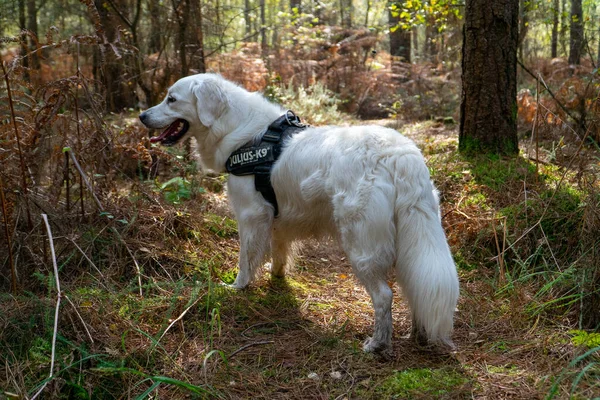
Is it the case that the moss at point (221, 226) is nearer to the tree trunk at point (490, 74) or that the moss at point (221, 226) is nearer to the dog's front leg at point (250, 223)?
the dog's front leg at point (250, 223)

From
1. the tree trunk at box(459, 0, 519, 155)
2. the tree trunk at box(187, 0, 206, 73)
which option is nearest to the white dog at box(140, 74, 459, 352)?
the tree trunk at box(459, 0, 519, 155)

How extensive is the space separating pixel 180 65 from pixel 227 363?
5.51m

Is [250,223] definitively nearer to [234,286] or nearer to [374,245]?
[234,286]

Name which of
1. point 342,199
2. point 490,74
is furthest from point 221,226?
point 490,74

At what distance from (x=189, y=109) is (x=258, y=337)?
2035 millimetres

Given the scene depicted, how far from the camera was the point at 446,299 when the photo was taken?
110 inches

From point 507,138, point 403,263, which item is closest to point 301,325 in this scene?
point 403,263

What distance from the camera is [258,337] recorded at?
340cm

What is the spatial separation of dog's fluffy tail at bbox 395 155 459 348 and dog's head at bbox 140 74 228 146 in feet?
6.02

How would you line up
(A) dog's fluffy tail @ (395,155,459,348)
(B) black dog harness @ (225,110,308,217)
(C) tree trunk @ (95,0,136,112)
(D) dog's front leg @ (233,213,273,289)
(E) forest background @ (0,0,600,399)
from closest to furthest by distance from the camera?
(E) forest background @ (0,0,600,399)
(A) dog's fluffy tail @ (395,155,459,348)
(B) black dog harness @ (225,110,308,217)
(D) dog's front leg @ (233,213,273,289)
(C) tree trunk @ (95,0,136,112)

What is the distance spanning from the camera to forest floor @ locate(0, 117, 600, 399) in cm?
263

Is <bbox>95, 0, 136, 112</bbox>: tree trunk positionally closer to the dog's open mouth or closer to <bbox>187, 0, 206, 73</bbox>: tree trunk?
<bbox>187, 0, 206, 73</bbox>: tree trunk

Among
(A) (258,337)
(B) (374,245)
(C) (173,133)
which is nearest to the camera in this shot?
(B) (374,245)

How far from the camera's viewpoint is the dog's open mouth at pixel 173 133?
431cm
